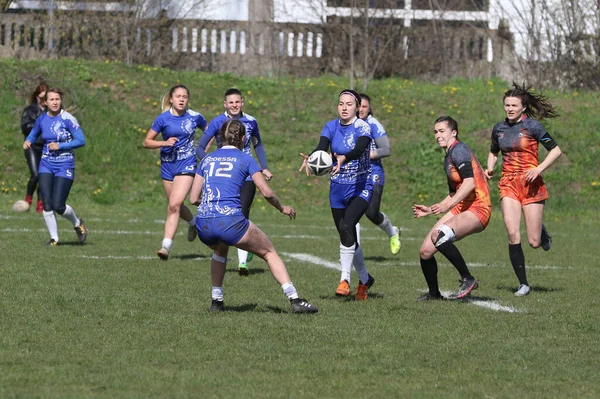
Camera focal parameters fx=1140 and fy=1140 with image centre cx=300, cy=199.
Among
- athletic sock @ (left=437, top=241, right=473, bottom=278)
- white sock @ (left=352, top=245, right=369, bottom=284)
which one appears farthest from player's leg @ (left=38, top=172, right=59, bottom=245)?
athletic sock @ (left=437, top=241, right=473, bottom=278)

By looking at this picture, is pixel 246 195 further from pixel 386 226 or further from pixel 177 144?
pixel 386 226

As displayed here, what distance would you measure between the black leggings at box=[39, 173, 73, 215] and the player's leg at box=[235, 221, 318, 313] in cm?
667

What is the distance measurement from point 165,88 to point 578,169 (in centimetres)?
998

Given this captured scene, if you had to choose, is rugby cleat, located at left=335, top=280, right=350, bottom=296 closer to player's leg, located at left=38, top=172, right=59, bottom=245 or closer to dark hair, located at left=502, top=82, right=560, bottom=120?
dark hair, located at left=502, top=82, right=560, bottom=120

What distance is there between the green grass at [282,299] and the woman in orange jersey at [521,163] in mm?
606

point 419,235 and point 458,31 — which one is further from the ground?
point 458,31

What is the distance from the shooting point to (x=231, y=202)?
29.6ft

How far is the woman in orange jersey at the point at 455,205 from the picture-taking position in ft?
33.7

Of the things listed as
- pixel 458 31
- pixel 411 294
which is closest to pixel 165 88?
pixel 458 31

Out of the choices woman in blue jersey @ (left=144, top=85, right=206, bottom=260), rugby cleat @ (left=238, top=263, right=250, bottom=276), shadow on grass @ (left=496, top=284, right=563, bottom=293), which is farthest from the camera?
woman in blue jersey @ (left=144, top=85, right=206, bottom=260)

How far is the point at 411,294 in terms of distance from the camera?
36.4 feet

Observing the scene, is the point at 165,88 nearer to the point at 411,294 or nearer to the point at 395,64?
the point at 395,64

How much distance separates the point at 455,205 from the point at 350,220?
3.28ft

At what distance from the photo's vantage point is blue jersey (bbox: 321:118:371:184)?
10.7 m
